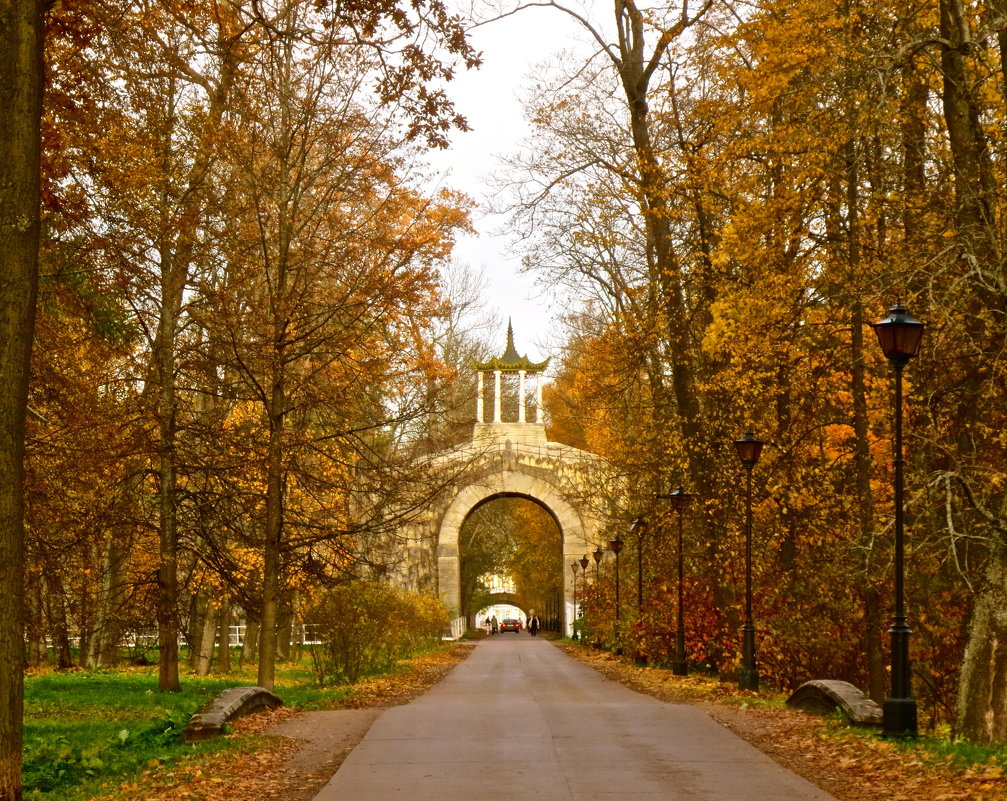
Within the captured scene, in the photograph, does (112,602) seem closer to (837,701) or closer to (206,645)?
(206,645)

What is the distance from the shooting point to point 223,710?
11.6 meters

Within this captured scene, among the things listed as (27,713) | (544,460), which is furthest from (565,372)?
(27,713)

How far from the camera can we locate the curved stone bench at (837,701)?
1108 centimetres

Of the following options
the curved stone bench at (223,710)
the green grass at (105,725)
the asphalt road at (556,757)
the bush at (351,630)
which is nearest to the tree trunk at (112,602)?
the green grass at (105,725)

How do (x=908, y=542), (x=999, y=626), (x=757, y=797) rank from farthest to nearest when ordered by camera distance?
(x=908, y=542) → (x=999, y=626) → (x=757, y=797)

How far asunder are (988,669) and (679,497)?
28.9 ft

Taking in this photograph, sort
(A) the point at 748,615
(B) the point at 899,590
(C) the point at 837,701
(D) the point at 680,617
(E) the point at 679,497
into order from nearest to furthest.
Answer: (B) the point at 899,590 → (C) the point at 837,701 → (A) the point at 748,615 → (E) the point at 679,497 → (D) the point at 680,617

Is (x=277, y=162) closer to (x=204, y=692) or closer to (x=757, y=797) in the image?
(x=204, y=692)

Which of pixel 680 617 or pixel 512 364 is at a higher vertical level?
pixel 512 364

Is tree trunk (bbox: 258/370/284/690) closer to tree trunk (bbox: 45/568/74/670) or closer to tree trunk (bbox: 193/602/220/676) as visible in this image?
tree trunk (bbox: 45/568/74/670)

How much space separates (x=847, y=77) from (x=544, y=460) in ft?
100

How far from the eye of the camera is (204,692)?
1823 centimetres

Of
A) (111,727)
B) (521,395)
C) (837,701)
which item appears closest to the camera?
(837,701)

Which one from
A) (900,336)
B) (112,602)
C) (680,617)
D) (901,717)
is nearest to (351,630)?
(112,602)
